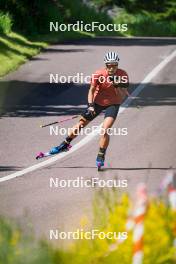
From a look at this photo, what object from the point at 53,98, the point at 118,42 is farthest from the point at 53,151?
the point at 118,42

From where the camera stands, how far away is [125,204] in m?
8.23

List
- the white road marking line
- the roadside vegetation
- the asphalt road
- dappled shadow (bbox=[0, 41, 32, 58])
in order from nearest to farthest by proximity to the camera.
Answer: the roadside vegetation, the asphalt road, the white road marking line, dappled shadow (bbox=[0, 41, 32, 58])

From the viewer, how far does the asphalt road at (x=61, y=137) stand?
12.8 metres

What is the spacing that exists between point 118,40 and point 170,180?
3892cm

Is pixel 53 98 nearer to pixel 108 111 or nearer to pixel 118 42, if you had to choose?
pixel 108 111

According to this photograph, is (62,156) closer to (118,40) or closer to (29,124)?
(29,124)

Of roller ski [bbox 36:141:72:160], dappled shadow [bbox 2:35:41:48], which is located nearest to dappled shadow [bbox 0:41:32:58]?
dappled shadow [bbox 2:35:41:48]

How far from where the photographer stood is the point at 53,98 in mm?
26141

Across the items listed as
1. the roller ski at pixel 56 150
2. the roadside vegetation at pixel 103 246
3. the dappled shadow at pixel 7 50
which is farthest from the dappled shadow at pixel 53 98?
the roadside vegetation at pixel 103 246

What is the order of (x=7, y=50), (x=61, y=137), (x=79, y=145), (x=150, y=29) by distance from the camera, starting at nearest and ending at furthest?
(x=79, y=145) < (x=61, y=137) < (x=7, y=50) < (x=150, y=29)

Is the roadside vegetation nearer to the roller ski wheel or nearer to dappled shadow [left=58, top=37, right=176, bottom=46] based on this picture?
the roller ski wheel

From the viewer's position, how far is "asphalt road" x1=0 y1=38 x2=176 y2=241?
12.8 m

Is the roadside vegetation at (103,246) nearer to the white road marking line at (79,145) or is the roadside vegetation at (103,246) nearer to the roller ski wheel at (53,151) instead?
the white road marking line at (79,145)

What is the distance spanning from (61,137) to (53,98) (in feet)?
22.4
